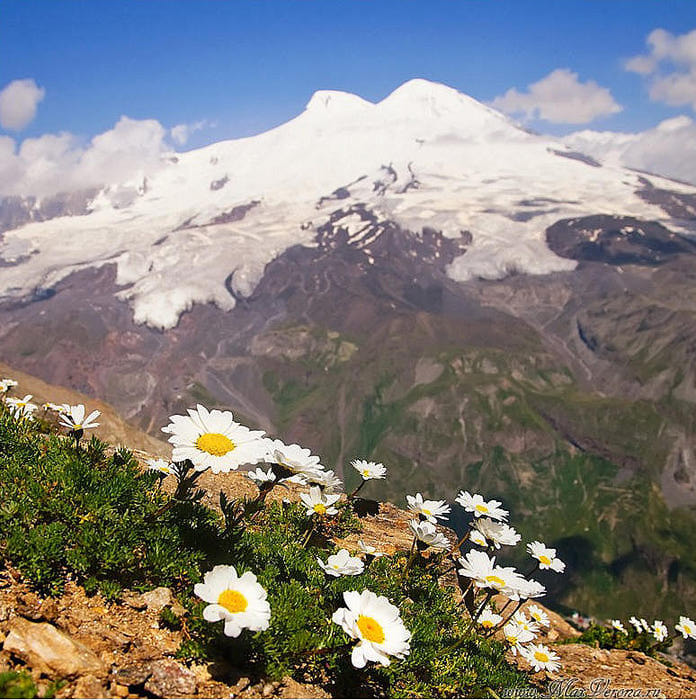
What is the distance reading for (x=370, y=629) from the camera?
5.29 m

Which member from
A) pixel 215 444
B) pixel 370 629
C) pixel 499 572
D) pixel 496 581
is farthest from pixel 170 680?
pixel 499 572

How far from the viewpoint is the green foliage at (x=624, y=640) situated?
12.3 m

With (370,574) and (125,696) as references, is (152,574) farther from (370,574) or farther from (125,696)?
(370,574)

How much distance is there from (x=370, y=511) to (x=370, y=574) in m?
4.64

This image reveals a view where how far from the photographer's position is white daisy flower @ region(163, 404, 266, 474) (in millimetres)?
5121

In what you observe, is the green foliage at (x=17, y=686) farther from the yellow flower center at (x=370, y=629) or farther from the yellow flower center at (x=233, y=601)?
the yellow flower center at (x=370, y=629)

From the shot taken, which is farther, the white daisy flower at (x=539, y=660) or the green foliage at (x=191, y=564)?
the white daisy flower at (x=539, y=660)

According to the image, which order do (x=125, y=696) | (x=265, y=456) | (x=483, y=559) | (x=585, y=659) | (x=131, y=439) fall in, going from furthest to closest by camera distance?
(x=131, y=439)
(x=585, y=659)
(x=483, y=559)
(x=265, y=456)
(x=125, y=696)

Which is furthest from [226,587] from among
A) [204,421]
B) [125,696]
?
[204,421]

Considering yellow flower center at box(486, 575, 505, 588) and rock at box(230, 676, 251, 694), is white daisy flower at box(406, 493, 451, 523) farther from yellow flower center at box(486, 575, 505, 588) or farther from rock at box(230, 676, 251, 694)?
rock at box(230, 676, 251, 694)

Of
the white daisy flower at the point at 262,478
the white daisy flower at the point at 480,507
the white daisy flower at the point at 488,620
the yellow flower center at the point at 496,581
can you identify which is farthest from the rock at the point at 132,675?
the white daisy flower at the point at 488,620

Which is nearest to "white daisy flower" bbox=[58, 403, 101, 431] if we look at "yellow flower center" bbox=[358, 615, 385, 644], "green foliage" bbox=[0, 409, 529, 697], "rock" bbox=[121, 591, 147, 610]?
"green foliage" bbox=[0, 409, 529, 697]

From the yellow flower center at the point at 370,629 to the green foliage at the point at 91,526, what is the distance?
2.06 meters

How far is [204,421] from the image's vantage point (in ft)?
19.4
